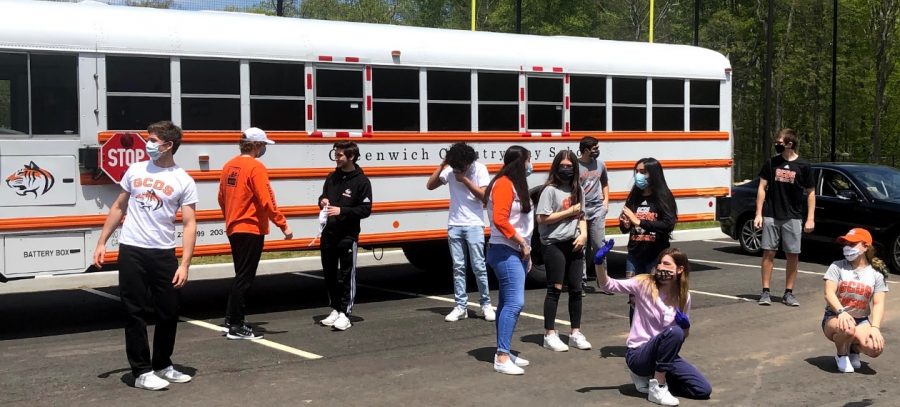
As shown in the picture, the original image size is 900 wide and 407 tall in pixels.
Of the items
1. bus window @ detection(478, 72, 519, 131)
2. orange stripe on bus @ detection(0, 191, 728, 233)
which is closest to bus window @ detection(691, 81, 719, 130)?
orange stripe on bus @ detection(0, 191, 728, 233)

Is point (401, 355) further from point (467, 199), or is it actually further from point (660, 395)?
point (660, 395)

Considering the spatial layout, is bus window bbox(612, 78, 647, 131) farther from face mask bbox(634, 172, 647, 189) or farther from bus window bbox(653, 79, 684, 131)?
face mask bbox(634, 172, 647, 189)

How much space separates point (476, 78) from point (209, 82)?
3.00m

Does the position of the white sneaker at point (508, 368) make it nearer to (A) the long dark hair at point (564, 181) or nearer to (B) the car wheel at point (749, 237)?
(A) the long dark hair at point (564, 181)

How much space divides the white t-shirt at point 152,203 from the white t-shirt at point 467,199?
9.93 ft

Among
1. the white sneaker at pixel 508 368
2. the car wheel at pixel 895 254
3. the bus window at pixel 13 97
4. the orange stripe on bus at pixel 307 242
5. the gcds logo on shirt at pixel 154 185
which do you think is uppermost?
the bus window at pixel 13 97

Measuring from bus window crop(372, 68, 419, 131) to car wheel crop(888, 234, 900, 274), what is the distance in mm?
6614

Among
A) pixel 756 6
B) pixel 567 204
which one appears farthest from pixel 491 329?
pixel 756 6

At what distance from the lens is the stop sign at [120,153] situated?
862cm

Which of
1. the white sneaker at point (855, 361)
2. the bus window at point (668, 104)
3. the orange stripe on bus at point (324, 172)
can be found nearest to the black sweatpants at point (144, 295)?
the orange stripe on bus at point (324, 172)

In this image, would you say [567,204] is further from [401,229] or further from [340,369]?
[401,229]

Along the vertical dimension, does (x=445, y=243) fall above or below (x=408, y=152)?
below

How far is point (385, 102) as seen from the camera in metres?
10.2

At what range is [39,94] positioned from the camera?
8.42m
